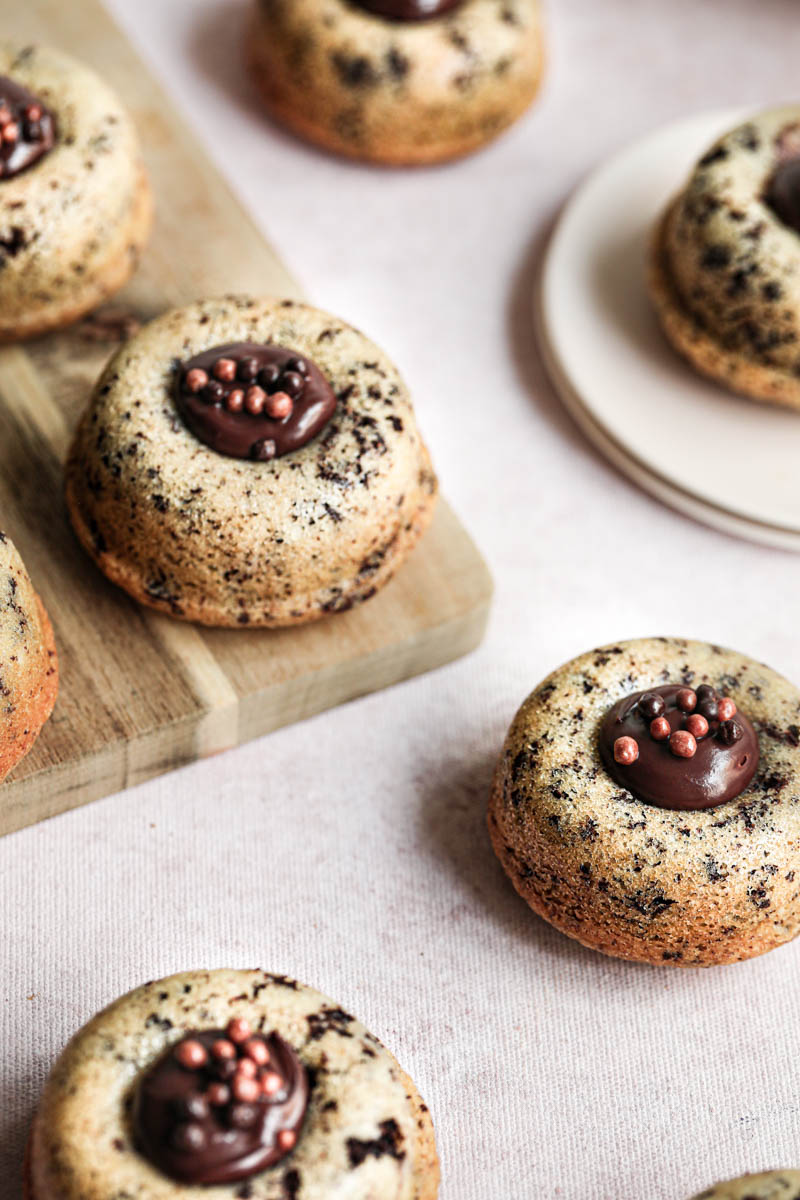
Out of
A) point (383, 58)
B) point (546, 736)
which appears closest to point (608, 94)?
point (383, 58)

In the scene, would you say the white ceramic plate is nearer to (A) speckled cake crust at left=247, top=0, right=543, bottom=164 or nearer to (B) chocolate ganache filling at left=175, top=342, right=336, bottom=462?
(A) speckled cake crust at left=247, top=0, right=543, bottom=164

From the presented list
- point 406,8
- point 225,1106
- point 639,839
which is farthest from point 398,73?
point 225,1106


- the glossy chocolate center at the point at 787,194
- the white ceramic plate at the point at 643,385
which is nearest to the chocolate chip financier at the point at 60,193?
the white ceramic plate at the point at 643,385

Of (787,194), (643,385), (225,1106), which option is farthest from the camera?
(643,385)

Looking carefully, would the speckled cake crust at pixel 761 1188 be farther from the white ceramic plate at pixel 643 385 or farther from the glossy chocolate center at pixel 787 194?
the glossy chocolate center at pixel 787 194

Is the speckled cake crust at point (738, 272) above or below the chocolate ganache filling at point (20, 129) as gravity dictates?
below

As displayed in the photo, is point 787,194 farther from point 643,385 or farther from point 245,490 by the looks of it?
point 245,490
